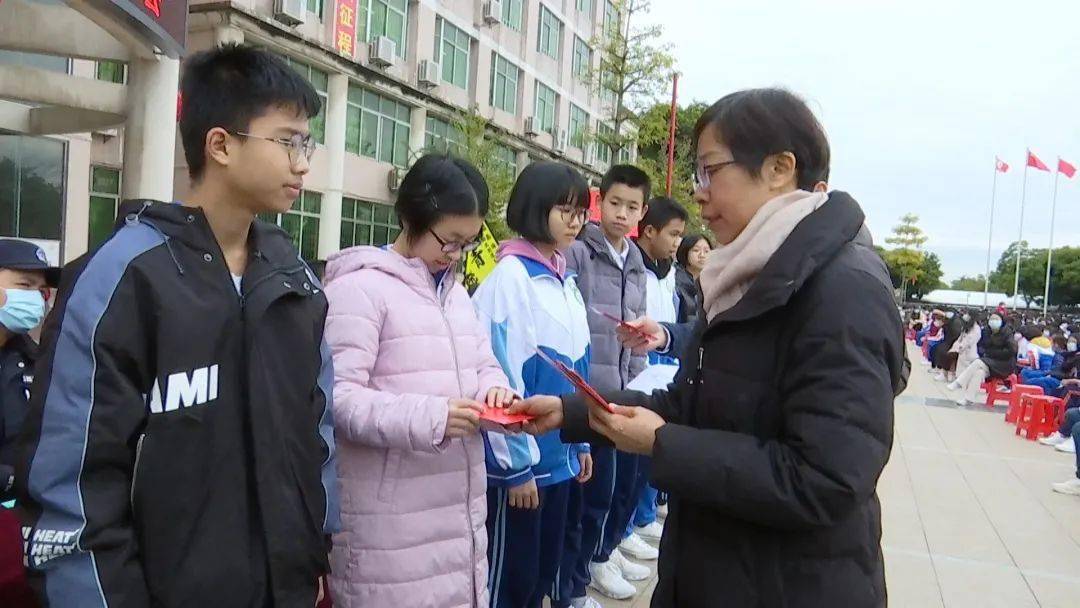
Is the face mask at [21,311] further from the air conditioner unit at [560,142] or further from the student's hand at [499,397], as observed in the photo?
the air conditioner unit at [560,142]

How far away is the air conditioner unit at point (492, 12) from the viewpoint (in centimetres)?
2080

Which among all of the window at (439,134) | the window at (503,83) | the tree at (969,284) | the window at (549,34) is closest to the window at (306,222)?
the window at (439,134)

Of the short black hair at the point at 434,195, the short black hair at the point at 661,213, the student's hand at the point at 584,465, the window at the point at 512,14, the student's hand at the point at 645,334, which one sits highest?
the window at the point at 512,14

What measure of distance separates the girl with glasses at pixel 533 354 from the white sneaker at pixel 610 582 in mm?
972

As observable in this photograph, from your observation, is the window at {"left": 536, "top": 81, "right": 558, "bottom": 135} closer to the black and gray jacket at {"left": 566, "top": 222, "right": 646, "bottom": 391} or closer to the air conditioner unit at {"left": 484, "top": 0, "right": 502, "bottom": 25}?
the air conditioner unit at {"left": 484, "top": 0, "right": 502, "bottom": 25}

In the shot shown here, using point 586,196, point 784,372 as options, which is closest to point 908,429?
point 586,196

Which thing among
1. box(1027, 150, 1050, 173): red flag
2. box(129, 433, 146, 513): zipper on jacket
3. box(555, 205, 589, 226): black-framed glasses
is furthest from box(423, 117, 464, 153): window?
box(1027, 150, 1050, 173): red flag

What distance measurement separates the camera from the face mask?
279 centimetres

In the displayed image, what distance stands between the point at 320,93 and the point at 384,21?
424 centimetres

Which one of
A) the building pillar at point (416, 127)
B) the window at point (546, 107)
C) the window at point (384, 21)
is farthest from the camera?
the window at point (546, 107)

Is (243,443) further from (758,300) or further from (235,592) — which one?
(758,300)

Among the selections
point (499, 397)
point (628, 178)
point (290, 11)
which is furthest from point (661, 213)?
point (290, 11)

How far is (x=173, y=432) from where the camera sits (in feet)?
4.45

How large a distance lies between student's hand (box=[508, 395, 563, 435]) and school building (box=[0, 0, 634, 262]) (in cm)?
100
